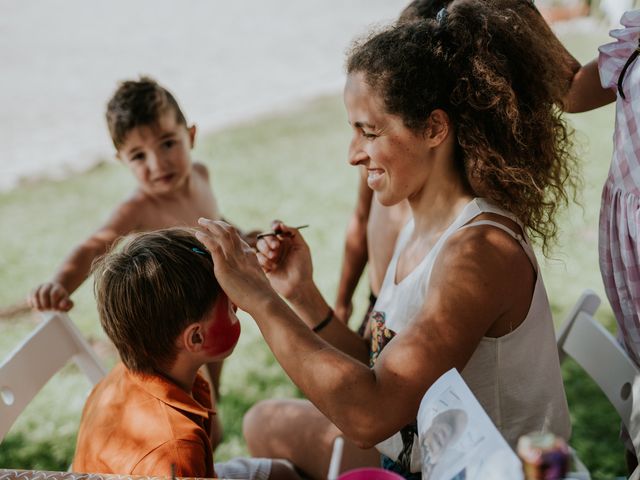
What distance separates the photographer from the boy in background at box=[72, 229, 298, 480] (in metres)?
1.74

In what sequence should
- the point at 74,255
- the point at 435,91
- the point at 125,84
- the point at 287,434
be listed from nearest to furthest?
the point at 435,91 < the point at 287,434 < the point at 74,255 < the point at 125,84

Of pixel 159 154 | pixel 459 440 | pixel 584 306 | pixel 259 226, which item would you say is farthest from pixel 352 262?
pixel 259 226

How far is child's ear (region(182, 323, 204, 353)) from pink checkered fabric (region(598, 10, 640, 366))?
1.10m

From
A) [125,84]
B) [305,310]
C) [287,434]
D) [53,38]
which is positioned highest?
[53,38]

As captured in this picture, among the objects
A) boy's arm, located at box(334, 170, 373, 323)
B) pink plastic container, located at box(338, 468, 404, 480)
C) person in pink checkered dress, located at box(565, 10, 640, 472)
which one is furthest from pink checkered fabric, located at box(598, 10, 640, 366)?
boy's arm, located at box(334, 170, 373, 323)

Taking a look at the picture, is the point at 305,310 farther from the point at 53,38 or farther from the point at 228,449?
the point at 53,38

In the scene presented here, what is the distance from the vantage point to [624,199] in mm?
1782

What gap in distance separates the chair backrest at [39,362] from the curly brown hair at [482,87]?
1.22m

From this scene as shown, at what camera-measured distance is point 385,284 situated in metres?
2.12

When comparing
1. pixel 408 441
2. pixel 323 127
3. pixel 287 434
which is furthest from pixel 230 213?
pixel 408 441

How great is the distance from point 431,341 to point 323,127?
629 cm

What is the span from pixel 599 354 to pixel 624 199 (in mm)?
485

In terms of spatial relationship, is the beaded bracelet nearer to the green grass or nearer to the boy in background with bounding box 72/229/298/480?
the boy in background with bounding box 72/229/298/480

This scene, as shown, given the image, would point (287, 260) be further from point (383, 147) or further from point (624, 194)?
point (624, 194)
